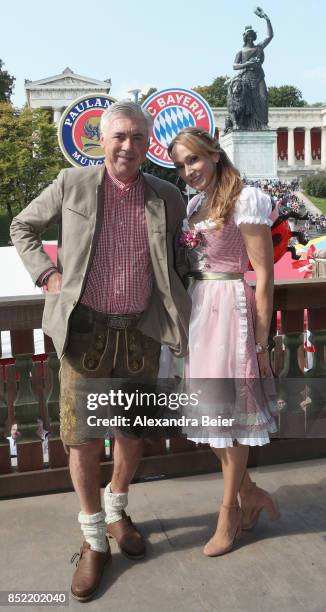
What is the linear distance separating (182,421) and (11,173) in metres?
40.2

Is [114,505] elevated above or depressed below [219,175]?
below

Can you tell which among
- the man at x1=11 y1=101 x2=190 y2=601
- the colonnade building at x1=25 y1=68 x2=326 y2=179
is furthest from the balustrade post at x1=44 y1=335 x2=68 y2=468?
the colonnade building at x1=25 y1=68 x2=326 y2=179

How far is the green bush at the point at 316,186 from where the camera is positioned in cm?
5362

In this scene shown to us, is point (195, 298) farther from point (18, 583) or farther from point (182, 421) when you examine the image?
point (18, 583)

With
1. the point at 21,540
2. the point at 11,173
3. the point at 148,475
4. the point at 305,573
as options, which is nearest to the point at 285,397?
the point at 148,475

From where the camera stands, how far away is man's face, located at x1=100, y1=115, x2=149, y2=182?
106 inches

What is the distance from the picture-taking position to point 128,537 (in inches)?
119

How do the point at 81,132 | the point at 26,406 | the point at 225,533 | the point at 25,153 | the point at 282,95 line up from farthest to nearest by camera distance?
the point at 282,95, the point at 25,153, the point at 81,132, the point at 26,406, the point at 225,533

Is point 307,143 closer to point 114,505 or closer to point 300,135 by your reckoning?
point 300,135

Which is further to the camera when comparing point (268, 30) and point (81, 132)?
point (268, 30)

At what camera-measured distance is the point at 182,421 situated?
9.99 ft

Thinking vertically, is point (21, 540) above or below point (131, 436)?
below

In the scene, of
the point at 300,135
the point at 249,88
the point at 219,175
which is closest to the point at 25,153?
the point at 249,88

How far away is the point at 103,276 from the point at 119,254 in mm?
125
